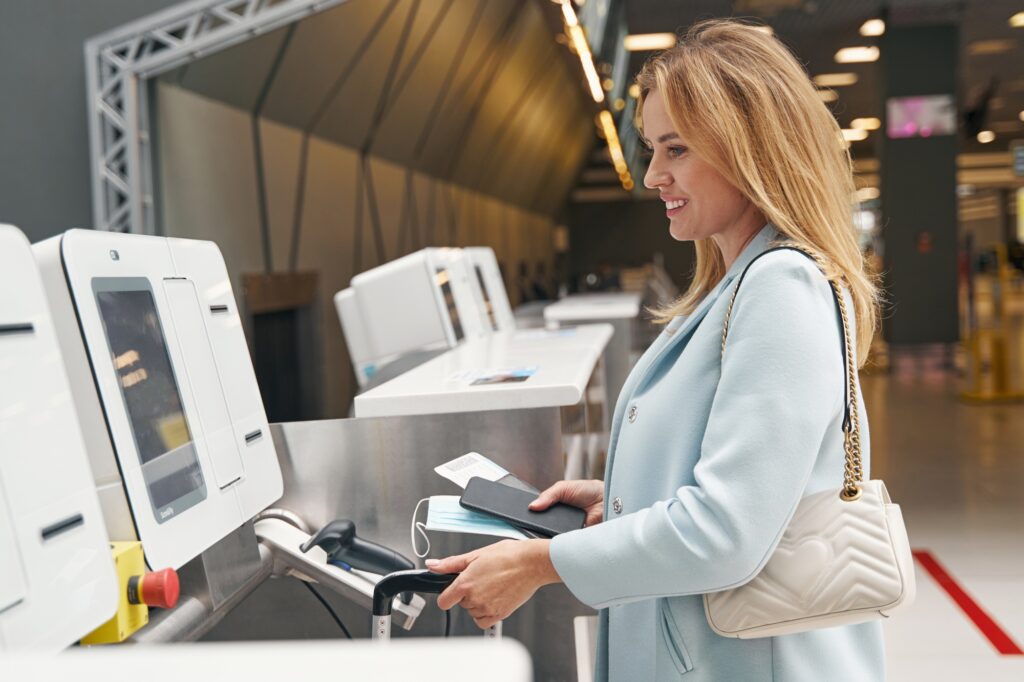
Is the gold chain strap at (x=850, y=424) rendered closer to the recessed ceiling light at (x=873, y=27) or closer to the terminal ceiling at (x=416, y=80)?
the terminal ceiling at (x=416, y=80)

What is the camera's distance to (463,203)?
15.5 meters

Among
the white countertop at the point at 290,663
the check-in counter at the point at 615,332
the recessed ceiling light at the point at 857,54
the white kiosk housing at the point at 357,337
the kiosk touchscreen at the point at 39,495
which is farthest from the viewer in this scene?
the recessed ceiling light at the point at 857,54

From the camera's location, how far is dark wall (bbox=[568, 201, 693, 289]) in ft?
99.0

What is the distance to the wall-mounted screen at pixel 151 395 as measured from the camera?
154 cm

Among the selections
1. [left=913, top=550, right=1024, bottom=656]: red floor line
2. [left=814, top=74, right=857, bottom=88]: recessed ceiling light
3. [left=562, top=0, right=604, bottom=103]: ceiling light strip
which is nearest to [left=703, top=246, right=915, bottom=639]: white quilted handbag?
[left=913, top=550, right=1024, bottom=656]: red floor line

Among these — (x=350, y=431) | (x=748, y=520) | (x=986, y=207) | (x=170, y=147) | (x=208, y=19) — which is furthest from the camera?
(x=986, y=207)

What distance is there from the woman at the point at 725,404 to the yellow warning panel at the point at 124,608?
44 cm

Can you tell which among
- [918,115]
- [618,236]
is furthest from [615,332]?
[618,236]

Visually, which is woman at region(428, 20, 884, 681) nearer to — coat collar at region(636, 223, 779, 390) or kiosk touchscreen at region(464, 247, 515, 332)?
coat collar at region(636, 223, 779, 390)

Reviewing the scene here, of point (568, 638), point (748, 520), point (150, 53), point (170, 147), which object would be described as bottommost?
point (568, 638)

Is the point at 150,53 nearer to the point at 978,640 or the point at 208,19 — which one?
the point at 208,19

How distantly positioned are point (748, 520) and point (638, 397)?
0.98 ft

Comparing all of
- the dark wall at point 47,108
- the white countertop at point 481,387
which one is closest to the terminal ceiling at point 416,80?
the dark wall at point 47,108

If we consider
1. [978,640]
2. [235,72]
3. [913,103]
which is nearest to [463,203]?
[913,103]
